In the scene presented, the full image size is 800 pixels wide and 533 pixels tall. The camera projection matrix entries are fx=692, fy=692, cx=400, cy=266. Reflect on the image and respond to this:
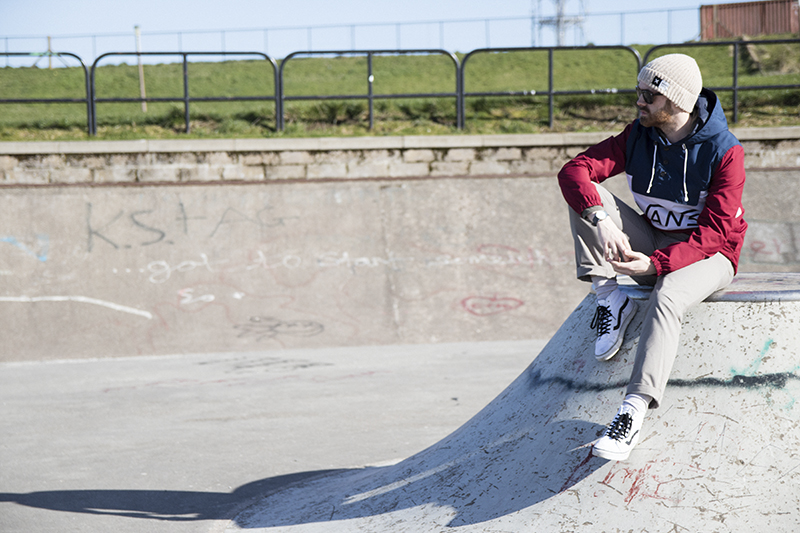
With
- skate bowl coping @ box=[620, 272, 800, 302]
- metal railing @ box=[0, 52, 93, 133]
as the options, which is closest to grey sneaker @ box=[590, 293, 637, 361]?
skate bowl coping @ box=[620, 272, 800, 302]

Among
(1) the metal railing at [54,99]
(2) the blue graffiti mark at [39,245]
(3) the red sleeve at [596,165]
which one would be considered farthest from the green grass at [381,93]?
(3) the red sleeve at [596,165]

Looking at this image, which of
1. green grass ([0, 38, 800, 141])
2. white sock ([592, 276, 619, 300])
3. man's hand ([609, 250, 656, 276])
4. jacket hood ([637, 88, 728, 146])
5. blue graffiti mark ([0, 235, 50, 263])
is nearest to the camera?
man's hand ([609, 250, 656, 276])

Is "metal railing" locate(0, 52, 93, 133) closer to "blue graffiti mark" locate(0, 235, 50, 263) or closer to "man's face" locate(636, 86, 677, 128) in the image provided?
"blue graffiti mark" locate(0, 235, 50, 263)

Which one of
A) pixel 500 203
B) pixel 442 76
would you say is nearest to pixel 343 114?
pixel 500 203

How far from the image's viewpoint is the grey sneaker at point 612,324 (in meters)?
2.84

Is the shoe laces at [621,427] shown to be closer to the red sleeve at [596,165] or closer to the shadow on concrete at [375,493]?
the shadow on concrete at [375,493]

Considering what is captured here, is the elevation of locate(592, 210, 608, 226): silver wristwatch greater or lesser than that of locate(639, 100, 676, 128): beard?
lesser

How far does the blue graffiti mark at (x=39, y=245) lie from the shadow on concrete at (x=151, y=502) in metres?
5.35

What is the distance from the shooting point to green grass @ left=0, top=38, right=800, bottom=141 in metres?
10.9

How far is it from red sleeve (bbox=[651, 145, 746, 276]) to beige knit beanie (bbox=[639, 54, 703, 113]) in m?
0.27

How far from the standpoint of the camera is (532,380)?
3.37 metres

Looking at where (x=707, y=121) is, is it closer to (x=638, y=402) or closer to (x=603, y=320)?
(x=603, y=320)

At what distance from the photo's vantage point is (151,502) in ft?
11.9

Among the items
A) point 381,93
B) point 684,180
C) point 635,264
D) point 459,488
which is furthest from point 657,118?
point 381,93
